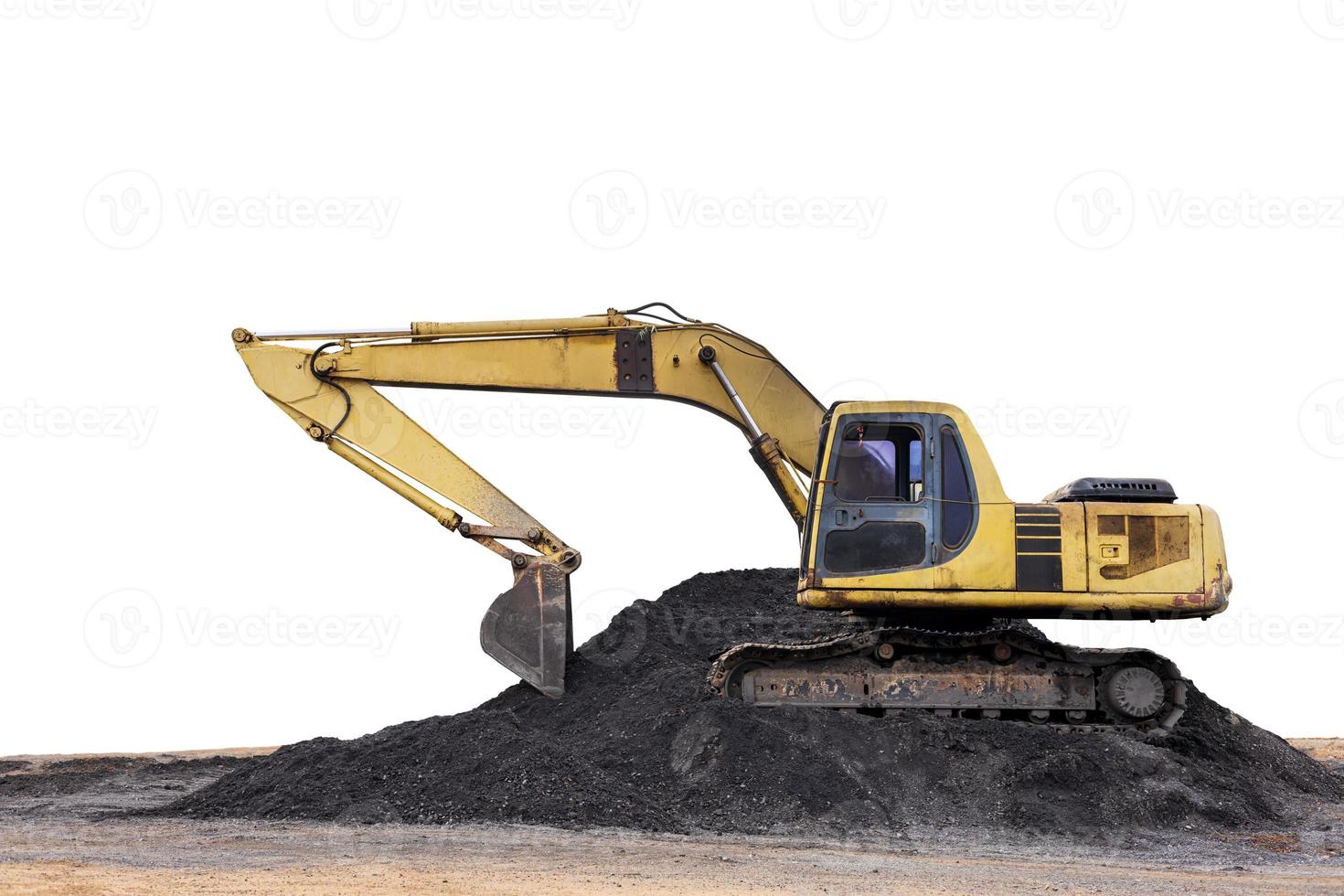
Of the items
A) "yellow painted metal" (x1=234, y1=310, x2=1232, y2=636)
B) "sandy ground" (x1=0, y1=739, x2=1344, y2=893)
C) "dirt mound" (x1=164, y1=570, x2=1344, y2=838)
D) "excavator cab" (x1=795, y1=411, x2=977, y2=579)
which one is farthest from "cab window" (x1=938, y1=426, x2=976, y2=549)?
"sandy ground" (x1=0, y1=739, x2=1344, y2=893)

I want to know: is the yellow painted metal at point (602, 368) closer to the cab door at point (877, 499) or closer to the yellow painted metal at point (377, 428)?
the yellow painted metal at point (377, 428)

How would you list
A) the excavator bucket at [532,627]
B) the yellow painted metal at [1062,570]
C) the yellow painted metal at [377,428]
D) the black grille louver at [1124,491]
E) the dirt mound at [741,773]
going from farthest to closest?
the yellow painted metal at [377,428] → the excavator bucket at [532,627] → the black grille louver at [1124,491] → the yellow painted metal at [1062,570] → the dirt mound at [741,773]

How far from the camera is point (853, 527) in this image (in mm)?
14242

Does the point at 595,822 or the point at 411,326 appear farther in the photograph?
the point at 411,326

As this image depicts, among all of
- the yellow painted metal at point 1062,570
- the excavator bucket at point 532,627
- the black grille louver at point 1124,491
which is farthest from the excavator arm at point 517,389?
the black grille louver at point 1124,491

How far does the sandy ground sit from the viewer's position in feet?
34.6

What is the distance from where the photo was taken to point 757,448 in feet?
49.8

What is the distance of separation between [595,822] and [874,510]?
3.48m

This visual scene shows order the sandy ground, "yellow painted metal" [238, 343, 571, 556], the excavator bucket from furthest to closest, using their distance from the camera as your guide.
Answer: "yellow painted metal" [238, 343, 571, 556], the excavator bucket, the sandy ground

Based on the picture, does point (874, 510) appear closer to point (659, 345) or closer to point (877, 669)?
point (877, 669)

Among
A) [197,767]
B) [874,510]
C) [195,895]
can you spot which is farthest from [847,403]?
[197,767]

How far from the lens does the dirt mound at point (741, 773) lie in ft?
43.1

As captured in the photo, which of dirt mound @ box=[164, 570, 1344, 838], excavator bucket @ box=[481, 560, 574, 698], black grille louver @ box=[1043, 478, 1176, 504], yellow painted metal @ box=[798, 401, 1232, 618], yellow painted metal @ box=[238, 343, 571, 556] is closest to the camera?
dirt mound @ box=[164, 570, 1344, 838]

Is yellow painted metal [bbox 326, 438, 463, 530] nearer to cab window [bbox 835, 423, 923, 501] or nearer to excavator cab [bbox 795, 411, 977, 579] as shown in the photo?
excavator cab [bbox 795, 411, 977, 579]
